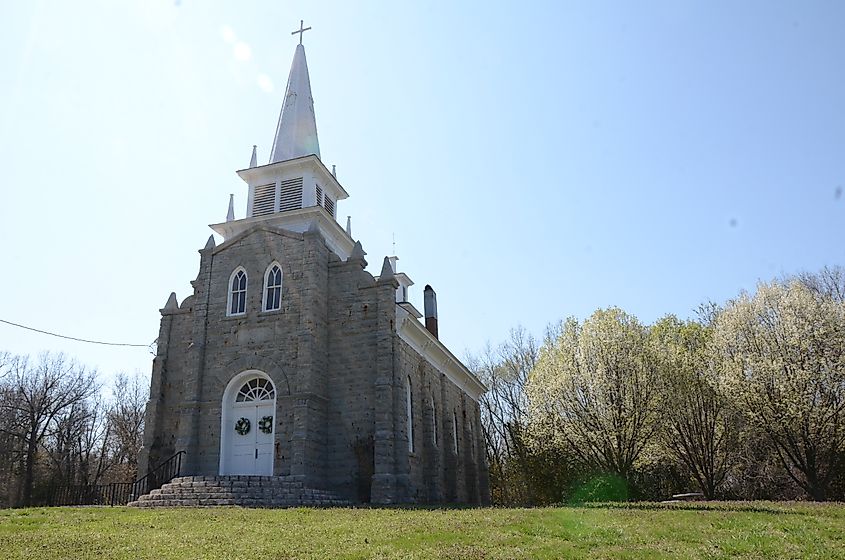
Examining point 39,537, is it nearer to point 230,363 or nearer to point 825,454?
point 230,363

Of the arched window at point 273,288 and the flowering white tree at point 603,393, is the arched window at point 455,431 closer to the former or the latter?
the flowering white tree at point 603,393

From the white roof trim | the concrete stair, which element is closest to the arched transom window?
the concrete stair

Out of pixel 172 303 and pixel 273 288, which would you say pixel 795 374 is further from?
pixel 172 303

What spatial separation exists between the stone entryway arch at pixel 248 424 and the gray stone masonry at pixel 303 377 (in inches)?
4.7

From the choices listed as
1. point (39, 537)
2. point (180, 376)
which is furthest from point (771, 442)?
point (39, 537)

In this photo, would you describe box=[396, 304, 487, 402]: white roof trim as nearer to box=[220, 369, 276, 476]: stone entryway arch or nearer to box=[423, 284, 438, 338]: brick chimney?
box=[423, 284, 438, 338]: brick chimney

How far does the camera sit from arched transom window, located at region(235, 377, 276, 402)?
23969mm

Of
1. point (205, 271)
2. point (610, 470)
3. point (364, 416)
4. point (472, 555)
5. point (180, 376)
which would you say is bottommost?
point (472, 555)

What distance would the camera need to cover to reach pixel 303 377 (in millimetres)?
22953

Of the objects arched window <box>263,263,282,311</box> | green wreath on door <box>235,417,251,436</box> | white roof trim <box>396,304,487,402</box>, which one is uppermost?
arched window <box>263,263,282,311</box>

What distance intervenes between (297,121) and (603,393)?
Result: 18.1 m

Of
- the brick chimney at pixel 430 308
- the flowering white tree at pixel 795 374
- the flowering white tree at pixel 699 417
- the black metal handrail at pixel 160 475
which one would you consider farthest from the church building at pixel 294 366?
the flowering white tree at pixel 795 374

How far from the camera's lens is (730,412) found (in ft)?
91.9

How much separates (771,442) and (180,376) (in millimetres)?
24070
